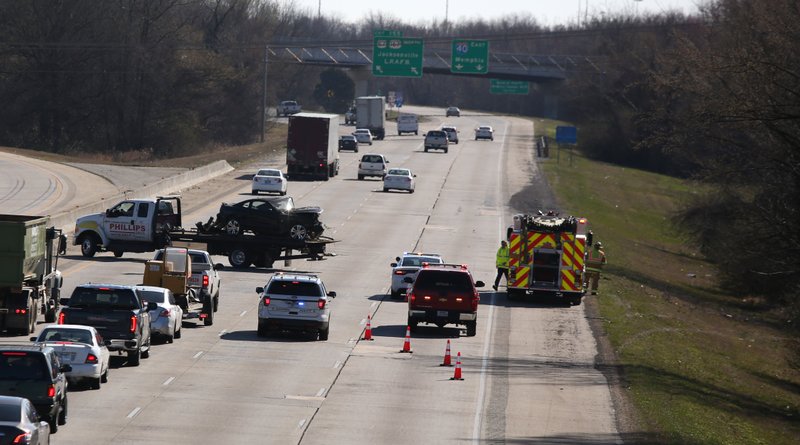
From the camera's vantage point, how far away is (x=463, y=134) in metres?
149

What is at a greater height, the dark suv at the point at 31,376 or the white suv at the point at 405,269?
the dark suv at the point at 31,376

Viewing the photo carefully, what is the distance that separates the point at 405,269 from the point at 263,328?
33.6ft

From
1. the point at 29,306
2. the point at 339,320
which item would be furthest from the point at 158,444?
the point at 339,320

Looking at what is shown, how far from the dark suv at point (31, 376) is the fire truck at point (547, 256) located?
24.7 m

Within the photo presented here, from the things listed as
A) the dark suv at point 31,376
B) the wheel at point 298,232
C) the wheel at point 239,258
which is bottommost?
the wheel at point 239,258

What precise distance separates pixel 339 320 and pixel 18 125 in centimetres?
8218

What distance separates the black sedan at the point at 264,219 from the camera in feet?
160

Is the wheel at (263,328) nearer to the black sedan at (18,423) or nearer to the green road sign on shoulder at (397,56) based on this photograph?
the black sedan at (18,423)

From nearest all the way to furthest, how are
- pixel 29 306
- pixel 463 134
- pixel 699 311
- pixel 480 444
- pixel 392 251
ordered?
pixel 480 444 → pixel 29 306 → pixel 699 311 → pixel 392 251 → pixel 463 134

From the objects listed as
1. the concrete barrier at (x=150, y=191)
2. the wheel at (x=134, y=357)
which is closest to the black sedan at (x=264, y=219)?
the concrete barrier at (x=150, y=191)

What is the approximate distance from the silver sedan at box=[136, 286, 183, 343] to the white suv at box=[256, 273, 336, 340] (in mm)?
2438

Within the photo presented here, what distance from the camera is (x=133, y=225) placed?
4806cm

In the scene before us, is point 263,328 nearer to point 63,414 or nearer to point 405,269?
point 405,269

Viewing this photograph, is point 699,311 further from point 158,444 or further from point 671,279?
point 158,444
